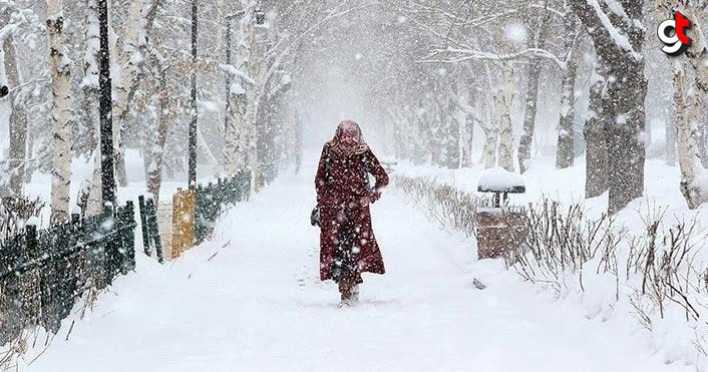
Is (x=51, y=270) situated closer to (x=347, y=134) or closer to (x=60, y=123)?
(x=347, y=134)

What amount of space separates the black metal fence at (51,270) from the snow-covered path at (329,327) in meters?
0.23

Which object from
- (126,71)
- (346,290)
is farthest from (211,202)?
(346,290)

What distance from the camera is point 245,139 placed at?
26.2m

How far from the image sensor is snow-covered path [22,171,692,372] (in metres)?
4.79

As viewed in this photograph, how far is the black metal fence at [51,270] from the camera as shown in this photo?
15.5ft

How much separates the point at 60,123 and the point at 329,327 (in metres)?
6.31

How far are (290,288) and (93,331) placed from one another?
3.01m

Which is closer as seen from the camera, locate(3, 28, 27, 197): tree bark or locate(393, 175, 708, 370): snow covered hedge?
locate(393, 175, 708, 370): snow covered hedge

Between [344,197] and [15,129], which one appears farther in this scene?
[15,129]

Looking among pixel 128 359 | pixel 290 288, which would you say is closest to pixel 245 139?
pixel 290 288

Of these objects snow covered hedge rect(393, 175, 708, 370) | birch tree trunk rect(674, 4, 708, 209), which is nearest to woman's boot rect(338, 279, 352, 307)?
snow covered hedge rect(393, 175, 708, 370)

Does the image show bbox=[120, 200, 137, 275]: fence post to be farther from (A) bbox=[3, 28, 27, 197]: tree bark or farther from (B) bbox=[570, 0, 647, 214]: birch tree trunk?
(A) bbox=[3, 28, 27, 197]: tree bark

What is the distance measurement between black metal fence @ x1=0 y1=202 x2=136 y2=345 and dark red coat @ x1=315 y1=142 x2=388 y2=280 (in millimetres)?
2059

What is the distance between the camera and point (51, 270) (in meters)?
5.31
